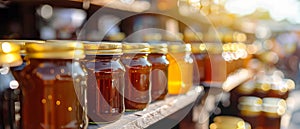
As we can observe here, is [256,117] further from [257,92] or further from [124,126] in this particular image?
[124,126]

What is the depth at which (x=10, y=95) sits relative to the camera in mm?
504

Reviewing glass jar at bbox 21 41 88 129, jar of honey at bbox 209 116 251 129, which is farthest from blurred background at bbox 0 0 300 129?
glass jar at bbox 21 41 88 129

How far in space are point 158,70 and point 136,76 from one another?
0.11 meters

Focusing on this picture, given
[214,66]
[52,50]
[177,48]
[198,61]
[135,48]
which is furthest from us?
[214,66]

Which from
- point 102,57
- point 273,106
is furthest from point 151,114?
point 273,106

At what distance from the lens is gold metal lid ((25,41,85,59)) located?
0.47 m

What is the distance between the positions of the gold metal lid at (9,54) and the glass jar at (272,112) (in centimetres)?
137

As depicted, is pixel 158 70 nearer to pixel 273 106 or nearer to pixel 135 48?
pixel 135 48

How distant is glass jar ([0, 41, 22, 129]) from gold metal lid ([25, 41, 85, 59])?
27 millimetres

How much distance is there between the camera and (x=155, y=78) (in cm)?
80

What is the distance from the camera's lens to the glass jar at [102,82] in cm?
58

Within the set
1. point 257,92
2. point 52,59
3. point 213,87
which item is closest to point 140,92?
point 52,59

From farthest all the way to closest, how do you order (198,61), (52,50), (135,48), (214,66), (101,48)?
(214,66), (198,61), (135,48), (101,48), (52,50)

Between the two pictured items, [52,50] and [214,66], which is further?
[214,66]
